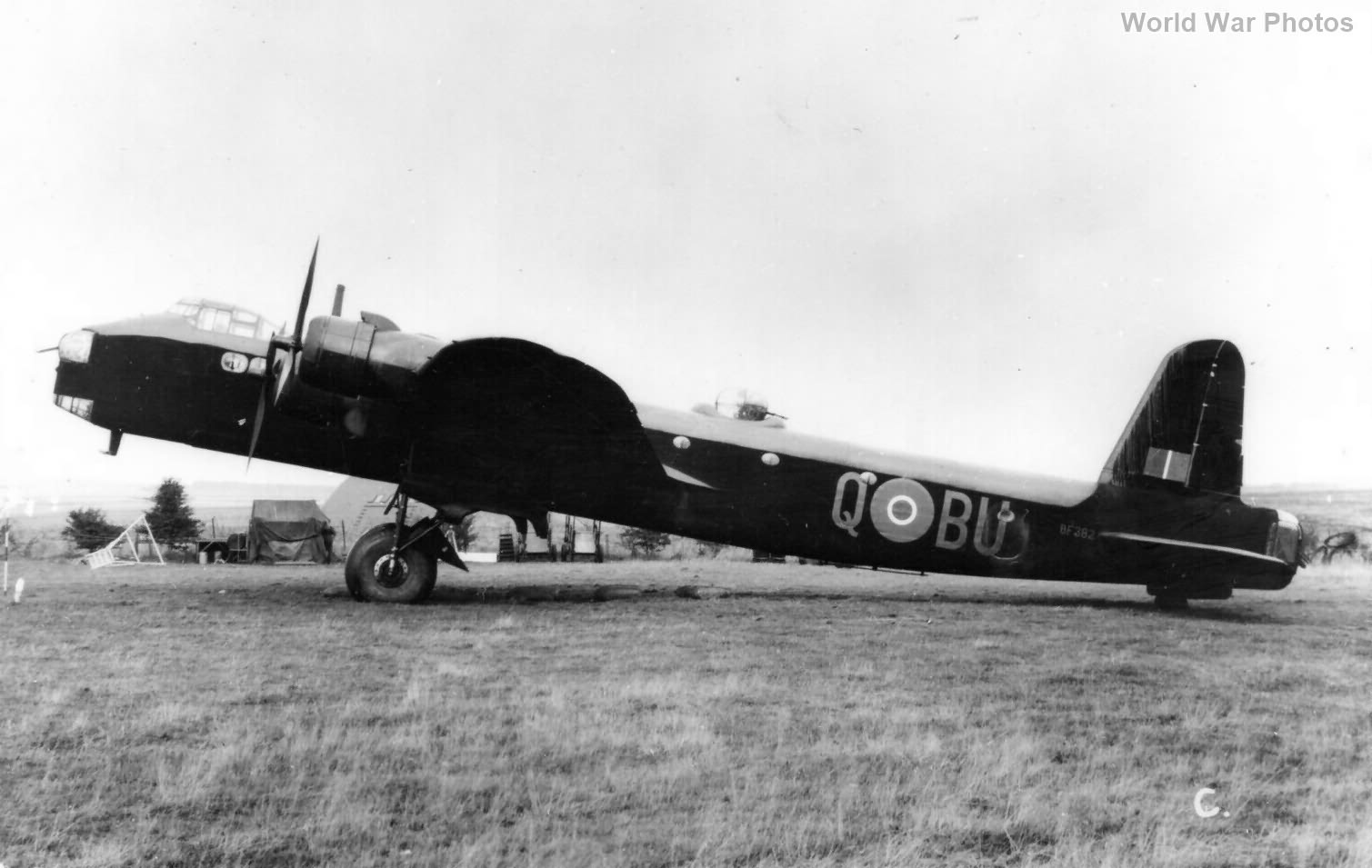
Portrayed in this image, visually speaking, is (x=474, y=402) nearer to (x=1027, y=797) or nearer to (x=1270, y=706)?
(x=1027, y=797)

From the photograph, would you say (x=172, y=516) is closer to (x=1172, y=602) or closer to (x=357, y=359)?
(x=357, y=359)

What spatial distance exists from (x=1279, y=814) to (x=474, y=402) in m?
6.71

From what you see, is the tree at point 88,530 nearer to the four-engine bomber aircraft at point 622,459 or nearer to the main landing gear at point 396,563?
the four-engine bomber aircraft at point 622,459

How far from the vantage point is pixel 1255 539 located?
28.7ft

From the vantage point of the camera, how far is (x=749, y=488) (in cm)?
929

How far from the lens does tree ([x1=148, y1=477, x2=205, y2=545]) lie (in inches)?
752

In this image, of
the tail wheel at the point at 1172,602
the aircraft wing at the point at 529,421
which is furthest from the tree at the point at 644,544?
the tail wheel at the point at 1172,602

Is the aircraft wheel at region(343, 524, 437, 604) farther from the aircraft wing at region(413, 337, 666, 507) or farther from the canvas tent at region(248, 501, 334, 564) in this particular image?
the canvas tent at region(248, 501, 334, 564)

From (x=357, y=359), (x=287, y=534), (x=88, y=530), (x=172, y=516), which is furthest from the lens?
(x=172, y=516)

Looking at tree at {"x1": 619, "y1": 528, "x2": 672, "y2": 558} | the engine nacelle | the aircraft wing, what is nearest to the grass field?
the aircraft wing

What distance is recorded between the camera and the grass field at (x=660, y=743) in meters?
2.93

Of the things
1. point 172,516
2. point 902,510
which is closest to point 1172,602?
point 902,510

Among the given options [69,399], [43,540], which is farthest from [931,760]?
[43,540]

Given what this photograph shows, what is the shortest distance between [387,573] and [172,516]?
47.5ft
